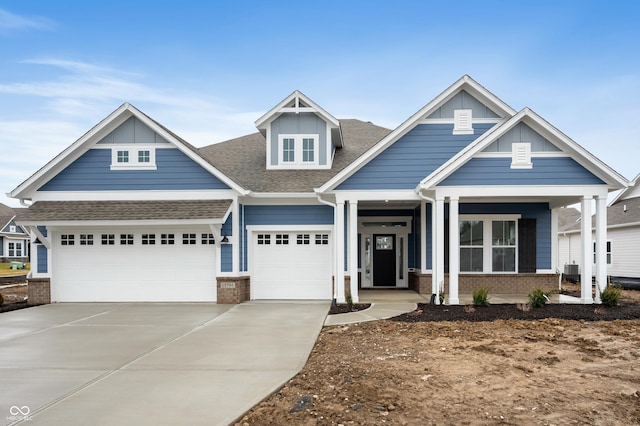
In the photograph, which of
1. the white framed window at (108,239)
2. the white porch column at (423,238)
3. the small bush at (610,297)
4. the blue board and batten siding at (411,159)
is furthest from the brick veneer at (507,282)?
the white framed window at (108,239)

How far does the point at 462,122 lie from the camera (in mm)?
13266

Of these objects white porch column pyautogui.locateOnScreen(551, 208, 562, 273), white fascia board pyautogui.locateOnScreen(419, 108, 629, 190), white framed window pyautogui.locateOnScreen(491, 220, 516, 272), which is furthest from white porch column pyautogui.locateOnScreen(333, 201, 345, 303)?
white porch column pyautogui.locateOnScreen(551, 208, 562, 273)

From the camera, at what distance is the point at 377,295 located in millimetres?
14109

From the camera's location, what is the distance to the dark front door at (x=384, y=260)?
53.3 ft

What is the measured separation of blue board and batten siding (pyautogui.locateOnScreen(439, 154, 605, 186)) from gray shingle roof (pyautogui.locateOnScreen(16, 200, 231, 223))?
735 centimetres

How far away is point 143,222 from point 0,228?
127ft

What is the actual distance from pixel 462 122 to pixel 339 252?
5446 mm

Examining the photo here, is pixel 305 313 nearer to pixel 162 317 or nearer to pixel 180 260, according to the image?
pixel 162 317

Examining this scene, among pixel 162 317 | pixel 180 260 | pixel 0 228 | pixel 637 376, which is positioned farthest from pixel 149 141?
pixel 0 228

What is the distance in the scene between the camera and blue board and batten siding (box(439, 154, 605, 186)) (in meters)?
11.6

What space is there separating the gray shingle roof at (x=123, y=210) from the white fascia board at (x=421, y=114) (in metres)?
3.41

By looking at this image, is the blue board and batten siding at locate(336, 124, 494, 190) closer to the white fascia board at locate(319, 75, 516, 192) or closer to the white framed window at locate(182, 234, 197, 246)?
the white fascia board at locate(319, 75, 516, 192)

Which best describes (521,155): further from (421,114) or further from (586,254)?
(586,254)

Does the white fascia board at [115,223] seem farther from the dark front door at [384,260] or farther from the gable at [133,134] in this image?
the dark front door at [384,260]
